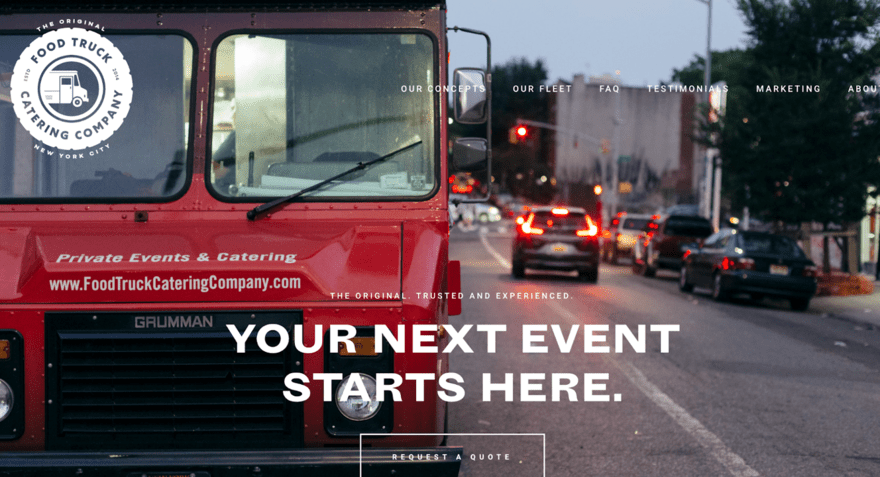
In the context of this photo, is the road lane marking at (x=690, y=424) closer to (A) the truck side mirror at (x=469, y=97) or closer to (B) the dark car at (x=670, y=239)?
(A) the truck side mirror at (x=469, y=97)

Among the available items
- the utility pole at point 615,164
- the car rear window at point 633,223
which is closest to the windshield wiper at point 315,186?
the car rear window at point 633,223

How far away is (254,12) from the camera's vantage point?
4.98m

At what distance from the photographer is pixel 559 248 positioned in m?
20.9

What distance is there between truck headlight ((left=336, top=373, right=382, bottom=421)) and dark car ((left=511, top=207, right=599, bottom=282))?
55.3 ft

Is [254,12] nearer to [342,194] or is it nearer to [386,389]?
[342,194]

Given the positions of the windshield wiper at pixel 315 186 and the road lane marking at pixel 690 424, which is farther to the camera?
the road lane marking at pixel 690 424

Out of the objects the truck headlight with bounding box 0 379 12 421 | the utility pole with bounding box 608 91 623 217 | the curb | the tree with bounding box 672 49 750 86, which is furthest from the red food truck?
the tree with bounding box 672 49 750 86

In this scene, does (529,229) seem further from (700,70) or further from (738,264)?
(700,70)

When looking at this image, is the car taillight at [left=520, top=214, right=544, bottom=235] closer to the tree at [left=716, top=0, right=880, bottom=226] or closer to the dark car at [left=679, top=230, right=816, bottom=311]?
the dark car at [left=679, top=230, right=816, bottom=311]

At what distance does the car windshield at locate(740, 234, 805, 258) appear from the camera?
57.6 ft

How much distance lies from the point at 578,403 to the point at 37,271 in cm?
518

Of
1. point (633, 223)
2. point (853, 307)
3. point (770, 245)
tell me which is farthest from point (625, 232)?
point (770, 245)

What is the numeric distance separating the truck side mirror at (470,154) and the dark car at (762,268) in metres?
13.1

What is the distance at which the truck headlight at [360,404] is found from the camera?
13.4 ft
